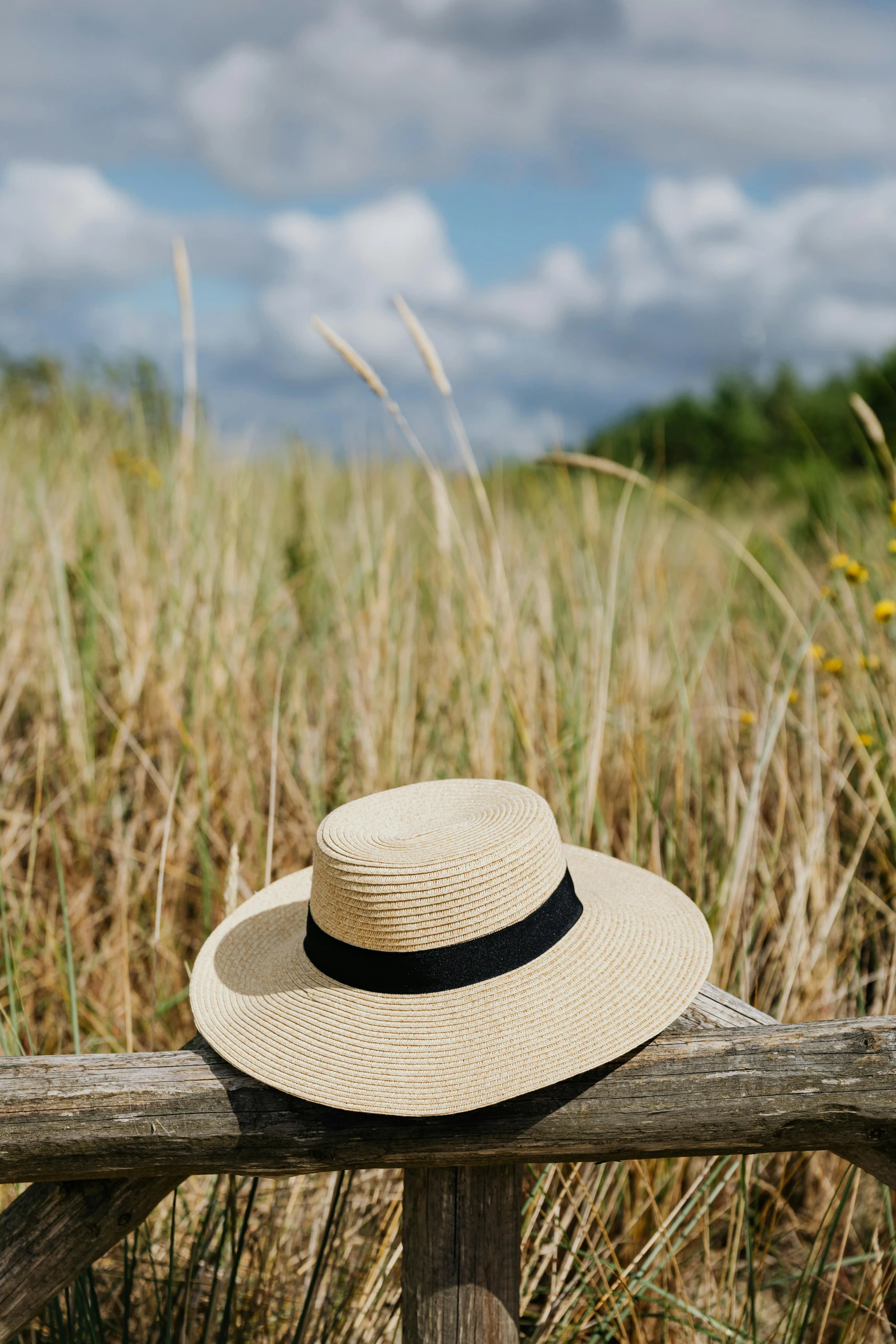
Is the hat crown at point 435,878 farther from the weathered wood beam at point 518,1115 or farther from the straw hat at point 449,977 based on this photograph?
the weathered wood beam at point 518,1115

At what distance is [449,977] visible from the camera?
1.14 metres

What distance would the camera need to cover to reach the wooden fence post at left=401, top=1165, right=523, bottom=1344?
3.85ft

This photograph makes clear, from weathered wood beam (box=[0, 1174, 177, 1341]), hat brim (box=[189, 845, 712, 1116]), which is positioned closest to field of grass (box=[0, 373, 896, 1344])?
weathered wood beam (box=[0, 1174, 177, 1341])

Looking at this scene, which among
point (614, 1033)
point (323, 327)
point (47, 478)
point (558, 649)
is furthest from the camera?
point (47, 478)

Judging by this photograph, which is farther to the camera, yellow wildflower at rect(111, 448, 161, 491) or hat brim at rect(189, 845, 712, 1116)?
yellow wildflower at rect(111, 448, 161, 491)

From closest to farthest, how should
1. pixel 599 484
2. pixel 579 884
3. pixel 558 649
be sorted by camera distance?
pixel 579 884
pixel 558 649
pixel 599 484

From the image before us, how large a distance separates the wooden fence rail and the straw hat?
63 mm

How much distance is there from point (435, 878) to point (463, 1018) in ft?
0.51

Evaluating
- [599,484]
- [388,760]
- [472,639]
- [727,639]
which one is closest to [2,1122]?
[388,760]

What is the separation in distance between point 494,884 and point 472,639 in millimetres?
1299

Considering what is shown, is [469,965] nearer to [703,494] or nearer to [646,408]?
[703,494]

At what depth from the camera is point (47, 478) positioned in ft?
12.2

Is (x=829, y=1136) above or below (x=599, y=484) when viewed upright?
below

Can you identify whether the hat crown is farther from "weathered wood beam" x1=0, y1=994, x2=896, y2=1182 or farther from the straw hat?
"weathered wood beam" x1=0, y1=994, x2=896, y2=1182
